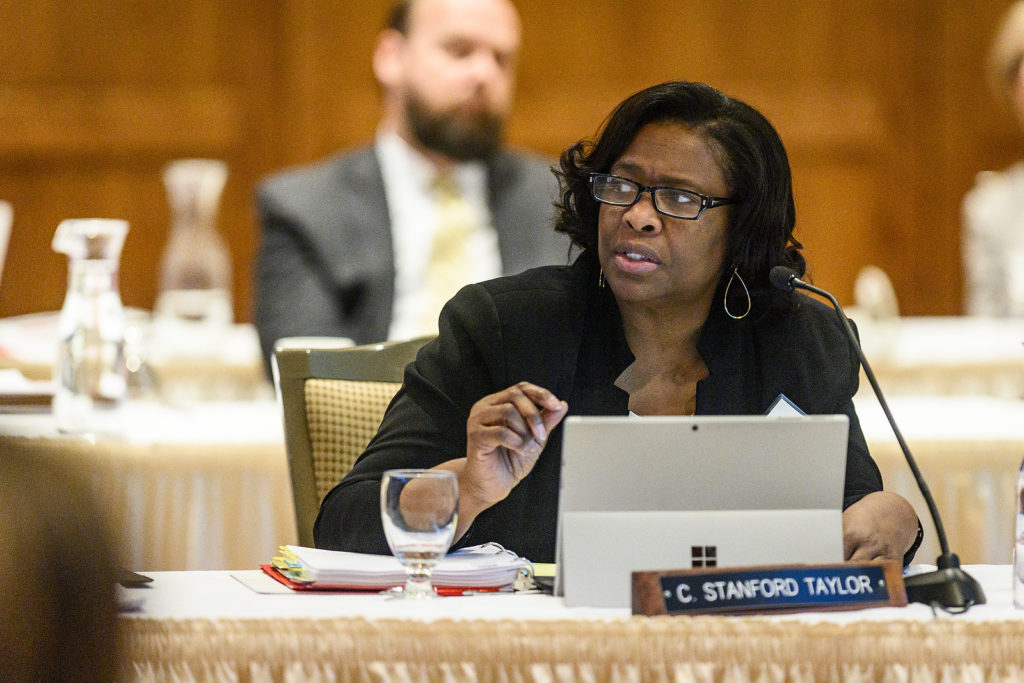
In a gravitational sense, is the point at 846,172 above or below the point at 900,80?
below

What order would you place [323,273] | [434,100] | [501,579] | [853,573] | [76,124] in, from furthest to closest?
[76,124]
[434,100]
[323,273]
[501,579]
[853,573]

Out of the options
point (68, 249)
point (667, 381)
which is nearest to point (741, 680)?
point (667, 381)

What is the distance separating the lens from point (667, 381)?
5.84 feet

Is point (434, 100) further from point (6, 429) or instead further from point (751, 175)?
point (6, 429)

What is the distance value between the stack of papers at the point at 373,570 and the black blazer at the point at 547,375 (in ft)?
0.49

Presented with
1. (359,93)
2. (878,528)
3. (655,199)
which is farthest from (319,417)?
(359,93)

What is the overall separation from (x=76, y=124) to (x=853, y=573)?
5.43 metres

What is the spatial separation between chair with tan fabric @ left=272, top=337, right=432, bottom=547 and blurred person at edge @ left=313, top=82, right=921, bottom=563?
8.9 inches

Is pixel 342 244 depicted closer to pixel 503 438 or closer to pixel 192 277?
pixel 192 277

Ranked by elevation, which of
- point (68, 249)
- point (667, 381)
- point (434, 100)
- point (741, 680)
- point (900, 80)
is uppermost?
point (900, 80)

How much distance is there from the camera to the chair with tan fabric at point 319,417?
1.93 meters

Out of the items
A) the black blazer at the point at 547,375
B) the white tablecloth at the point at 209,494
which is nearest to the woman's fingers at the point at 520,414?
the black blazer at the point at 547,375

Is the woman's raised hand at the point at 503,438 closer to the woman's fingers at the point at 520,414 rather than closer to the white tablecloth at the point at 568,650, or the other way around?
the woman's fingers at the point at 520,414

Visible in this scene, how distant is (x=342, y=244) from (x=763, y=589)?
2.67m
